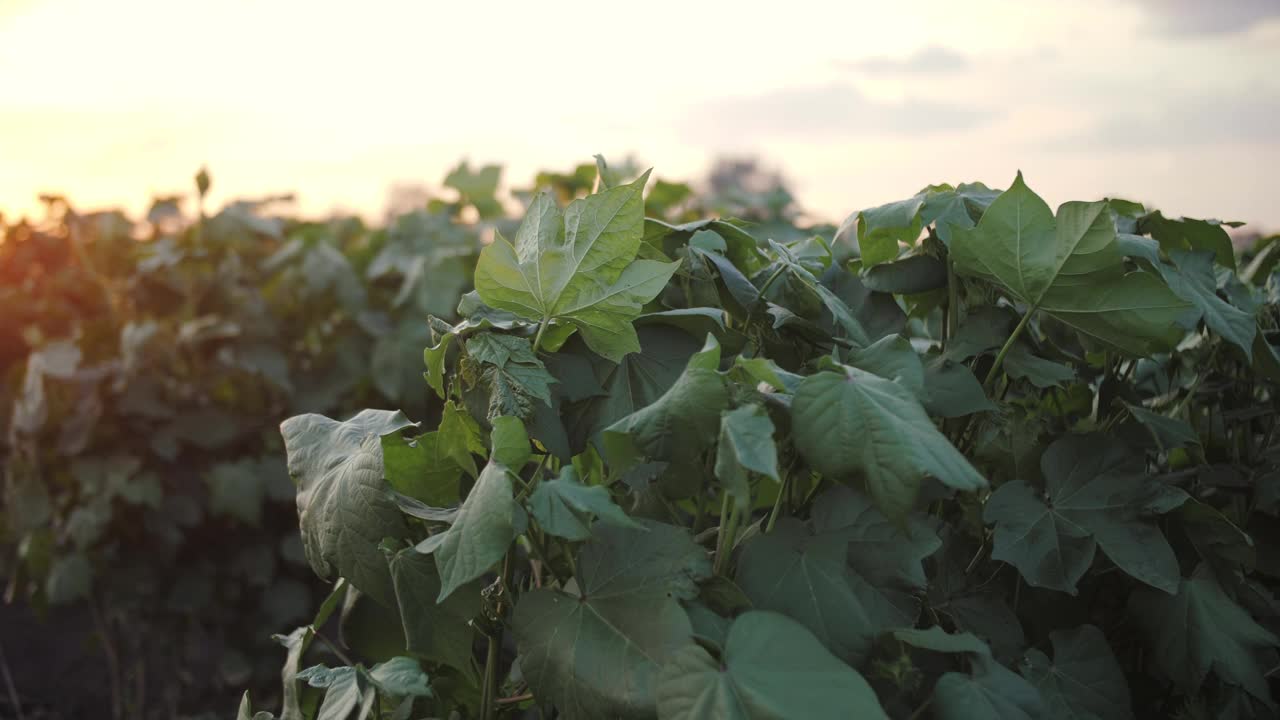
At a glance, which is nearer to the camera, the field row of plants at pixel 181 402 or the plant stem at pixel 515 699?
the plant stem at pixel 515 699

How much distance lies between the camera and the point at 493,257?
3.90 feet

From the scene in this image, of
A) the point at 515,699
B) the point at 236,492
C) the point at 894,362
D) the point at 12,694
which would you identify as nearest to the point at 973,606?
the point at 894,362

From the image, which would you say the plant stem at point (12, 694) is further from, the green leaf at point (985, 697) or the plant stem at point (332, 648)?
the green leaf at point (985, 697)

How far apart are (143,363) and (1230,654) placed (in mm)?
3533

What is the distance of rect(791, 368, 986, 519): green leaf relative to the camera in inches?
40.0

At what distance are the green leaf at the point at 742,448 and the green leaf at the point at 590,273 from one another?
232mm

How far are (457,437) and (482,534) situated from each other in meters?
0.22

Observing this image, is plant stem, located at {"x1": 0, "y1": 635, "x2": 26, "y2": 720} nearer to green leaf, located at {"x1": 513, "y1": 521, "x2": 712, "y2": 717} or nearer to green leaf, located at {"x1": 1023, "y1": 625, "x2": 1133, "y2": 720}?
green leaf, located at {"x1": 513, "y1": 521, "x2": 712, "y2": 717}

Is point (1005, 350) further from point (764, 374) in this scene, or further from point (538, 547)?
point (538, 547)

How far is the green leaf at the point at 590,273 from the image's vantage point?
1.19 meters

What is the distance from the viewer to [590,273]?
3.93 ft

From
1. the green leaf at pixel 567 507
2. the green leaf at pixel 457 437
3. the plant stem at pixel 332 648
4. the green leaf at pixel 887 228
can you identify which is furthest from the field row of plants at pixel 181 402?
the green leaf at pixel 567 507

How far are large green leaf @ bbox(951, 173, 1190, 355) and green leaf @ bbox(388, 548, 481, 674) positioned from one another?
0.76m

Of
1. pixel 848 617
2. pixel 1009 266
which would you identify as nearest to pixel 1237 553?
pixel 1009 266
